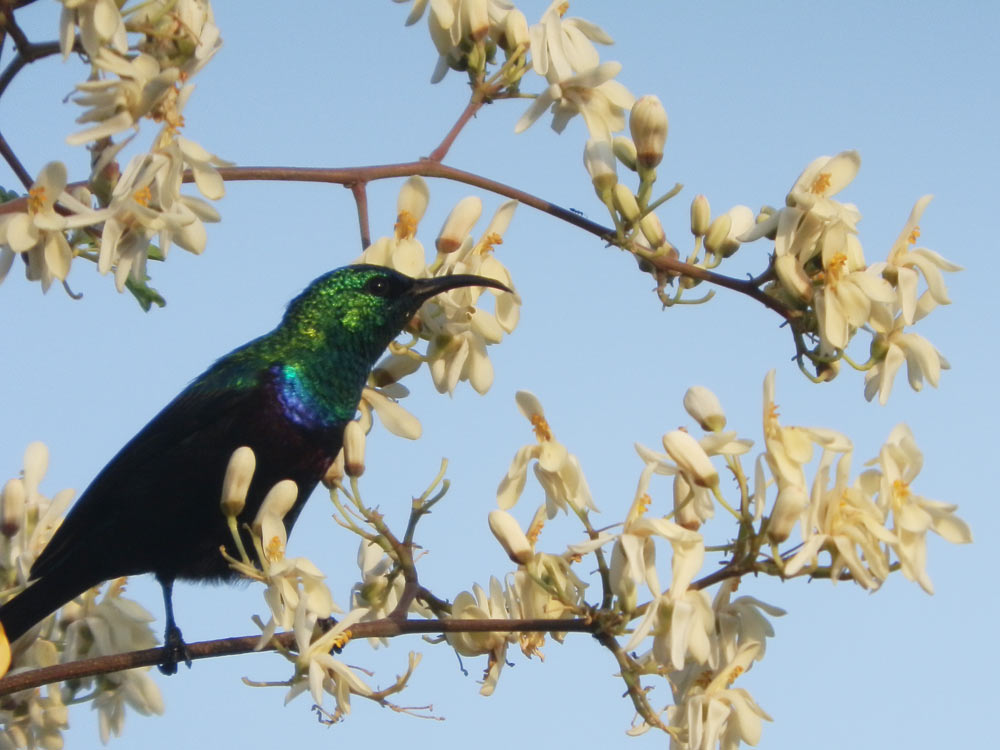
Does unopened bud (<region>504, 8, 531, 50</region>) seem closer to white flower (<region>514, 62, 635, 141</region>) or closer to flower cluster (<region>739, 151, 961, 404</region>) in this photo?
white flower (<region>514, 62, 635, 141</region>)

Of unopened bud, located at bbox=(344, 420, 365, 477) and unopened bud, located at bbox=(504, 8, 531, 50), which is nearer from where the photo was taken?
unopened bud, located at bbox=(344, 420, 365, 477)

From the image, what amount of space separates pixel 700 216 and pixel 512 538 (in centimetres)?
92

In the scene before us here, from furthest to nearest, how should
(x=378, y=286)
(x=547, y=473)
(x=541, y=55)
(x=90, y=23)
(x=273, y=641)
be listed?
1. (x=378, y=286)
2. (x=541, y=55)
3. (x=547, y=473)
4. (x=273, y=641)
5. (x=90, y=23)

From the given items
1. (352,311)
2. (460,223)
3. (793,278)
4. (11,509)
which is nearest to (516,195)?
(460,223)

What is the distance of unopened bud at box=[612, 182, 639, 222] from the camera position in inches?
113

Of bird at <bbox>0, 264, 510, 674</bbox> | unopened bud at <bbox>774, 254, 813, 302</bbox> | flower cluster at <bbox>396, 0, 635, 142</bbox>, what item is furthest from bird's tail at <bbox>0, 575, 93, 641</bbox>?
unopened bud at <bbox>774, 254, 813, 302</bbox>

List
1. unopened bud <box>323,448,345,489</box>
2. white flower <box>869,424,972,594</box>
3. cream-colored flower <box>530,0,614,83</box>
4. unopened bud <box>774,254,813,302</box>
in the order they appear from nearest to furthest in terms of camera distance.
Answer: white flower <box>869,424,972,594</box> < unopened bud <box>774,254,813,302</box> < unopened bud <box>323,448,345,489</box> < cream-colored flower <box>530,0,614,83</box>

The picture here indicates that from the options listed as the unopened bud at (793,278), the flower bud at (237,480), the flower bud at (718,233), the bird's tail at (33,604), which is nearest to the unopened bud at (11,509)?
the bird's tail at (33,604)

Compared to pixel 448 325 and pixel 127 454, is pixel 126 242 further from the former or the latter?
pixel 127 454

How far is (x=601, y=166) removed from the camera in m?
2.96

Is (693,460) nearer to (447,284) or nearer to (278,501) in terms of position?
(278,501)

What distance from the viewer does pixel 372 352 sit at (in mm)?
3811

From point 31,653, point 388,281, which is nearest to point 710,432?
point 388,281

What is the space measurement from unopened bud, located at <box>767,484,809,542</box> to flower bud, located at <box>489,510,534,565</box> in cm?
55
